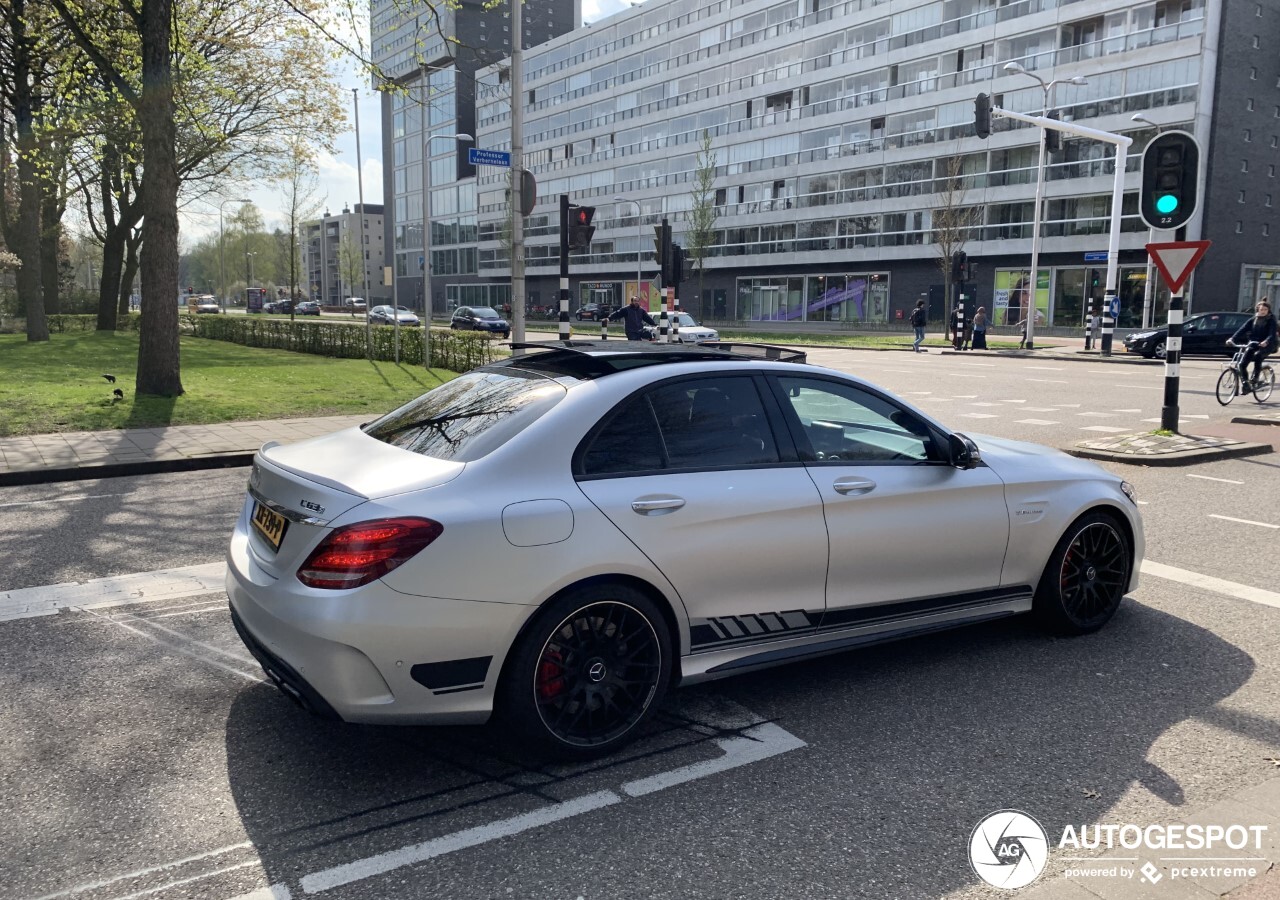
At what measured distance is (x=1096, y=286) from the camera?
42219 mm

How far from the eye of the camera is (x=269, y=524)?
3.59m

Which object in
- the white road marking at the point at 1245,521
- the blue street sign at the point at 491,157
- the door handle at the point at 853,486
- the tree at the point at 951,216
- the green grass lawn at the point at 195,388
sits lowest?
the white road marking at the point at 1245,521

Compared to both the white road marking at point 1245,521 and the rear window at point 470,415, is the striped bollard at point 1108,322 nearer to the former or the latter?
the white road marking at point 1245,521

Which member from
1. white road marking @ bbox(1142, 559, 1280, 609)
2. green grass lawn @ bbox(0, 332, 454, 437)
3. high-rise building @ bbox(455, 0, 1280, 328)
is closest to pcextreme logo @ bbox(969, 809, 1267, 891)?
white road marking @ bbox(1142, 559, 1280, 609)

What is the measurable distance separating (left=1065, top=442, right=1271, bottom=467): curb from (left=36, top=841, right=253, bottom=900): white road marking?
9.47 meters

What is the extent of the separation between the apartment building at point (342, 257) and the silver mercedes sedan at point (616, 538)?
94.5m

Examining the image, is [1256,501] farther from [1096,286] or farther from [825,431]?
[1096,286]

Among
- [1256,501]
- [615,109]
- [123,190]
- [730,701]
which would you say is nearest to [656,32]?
[615,109]

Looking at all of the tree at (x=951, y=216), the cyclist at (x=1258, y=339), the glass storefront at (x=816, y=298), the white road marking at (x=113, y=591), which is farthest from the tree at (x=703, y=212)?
the white road marking at (x=113, y=591)

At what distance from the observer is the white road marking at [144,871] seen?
270cm

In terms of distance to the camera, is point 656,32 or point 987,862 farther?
point 656,32

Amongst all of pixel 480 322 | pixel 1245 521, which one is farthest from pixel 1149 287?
pixel 1245 521

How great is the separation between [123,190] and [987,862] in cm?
3976

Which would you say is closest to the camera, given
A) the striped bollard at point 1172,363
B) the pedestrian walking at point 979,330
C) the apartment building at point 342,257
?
the striped bollard at point 1172,363
